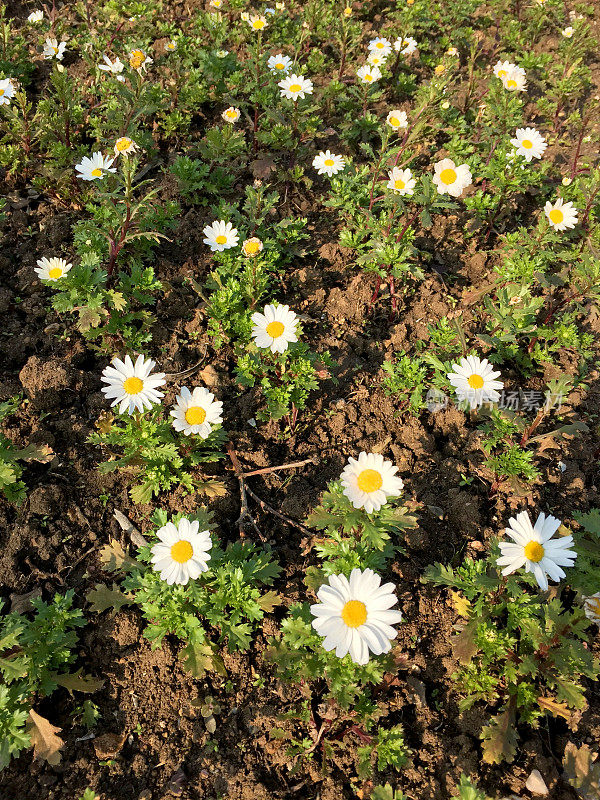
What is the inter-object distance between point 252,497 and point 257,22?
185 inches

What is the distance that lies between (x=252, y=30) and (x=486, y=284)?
12.3ft

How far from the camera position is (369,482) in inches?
97.2

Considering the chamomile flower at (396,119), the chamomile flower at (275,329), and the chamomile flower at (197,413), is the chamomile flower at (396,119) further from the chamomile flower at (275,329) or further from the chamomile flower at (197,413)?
the chamomile flower at (197,413)

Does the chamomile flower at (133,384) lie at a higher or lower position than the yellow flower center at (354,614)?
higher

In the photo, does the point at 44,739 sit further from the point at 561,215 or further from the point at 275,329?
the point at 561,215

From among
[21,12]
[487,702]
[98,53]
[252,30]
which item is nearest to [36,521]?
[487,702]

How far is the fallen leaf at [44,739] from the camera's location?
2.38 meters

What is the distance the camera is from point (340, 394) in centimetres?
365

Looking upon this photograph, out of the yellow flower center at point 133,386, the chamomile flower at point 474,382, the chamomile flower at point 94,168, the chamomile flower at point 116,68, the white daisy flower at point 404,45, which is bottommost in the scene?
the yellow flower center at point 133,386

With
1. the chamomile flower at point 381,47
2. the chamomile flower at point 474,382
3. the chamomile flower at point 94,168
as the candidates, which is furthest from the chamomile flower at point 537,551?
the chamomile flower at point 381,47

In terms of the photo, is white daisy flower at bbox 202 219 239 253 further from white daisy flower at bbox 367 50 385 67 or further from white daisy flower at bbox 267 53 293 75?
white daisy flower at bbox 367 50 385 67

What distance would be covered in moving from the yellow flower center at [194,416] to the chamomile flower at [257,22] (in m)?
4.31

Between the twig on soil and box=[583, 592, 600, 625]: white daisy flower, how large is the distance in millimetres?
1466

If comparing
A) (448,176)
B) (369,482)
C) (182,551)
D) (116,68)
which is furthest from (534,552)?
(116,68)
